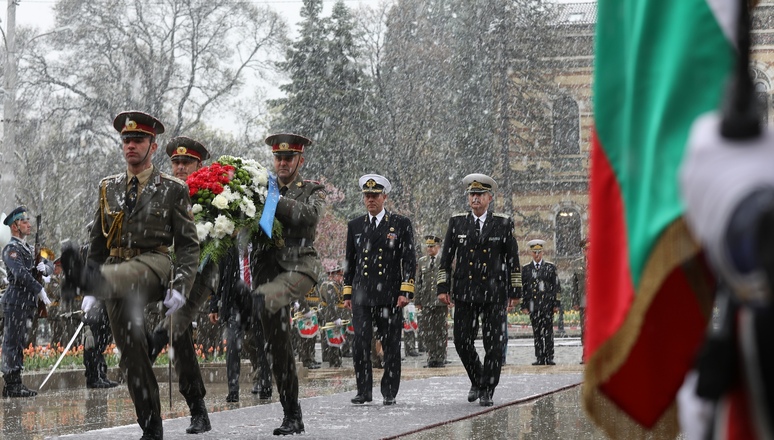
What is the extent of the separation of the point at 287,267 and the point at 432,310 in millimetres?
13034

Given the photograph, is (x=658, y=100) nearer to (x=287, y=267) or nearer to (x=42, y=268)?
(x=287, y=267)

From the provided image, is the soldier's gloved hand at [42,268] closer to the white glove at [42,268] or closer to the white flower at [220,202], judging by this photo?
the white glove at [42,268]

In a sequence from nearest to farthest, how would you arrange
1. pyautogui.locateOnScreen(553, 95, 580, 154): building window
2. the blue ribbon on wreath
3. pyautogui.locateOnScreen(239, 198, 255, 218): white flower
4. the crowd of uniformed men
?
the crowd of uniformed men, the blue ribbon on wreath, pyautogui.locateOnScreen(239, 198, 255, 218): white flower, pyautogui.locateOnScreen(553, 95, 580, 154): building window

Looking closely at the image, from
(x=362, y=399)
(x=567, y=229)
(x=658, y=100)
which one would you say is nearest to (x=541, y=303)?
(x=362, y=399)

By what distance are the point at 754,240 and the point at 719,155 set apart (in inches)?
7.8

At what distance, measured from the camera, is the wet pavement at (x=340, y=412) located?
8.88 m

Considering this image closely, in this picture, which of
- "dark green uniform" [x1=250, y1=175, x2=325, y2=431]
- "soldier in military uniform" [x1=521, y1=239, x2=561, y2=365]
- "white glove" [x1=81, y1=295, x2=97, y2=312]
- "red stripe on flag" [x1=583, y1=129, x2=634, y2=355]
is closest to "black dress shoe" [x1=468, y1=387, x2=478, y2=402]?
"dark green uniform" [x1=250, y1=175, x2=325, y2=431]

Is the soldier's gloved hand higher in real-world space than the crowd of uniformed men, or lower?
higher

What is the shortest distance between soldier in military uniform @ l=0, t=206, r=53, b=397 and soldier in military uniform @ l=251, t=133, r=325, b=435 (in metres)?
5.69

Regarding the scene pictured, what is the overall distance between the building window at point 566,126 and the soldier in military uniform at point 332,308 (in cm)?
2997

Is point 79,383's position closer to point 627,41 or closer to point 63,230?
point 627,41

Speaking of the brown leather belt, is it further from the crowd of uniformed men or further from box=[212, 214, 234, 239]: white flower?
box=[212, 214, 234, 239]: white flower

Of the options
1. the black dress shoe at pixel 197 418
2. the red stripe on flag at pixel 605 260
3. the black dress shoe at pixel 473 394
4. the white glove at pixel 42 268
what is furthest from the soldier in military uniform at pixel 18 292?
the red stripe on flag at pixel 605 260

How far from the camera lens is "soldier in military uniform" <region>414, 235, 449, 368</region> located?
2031 centimetres
